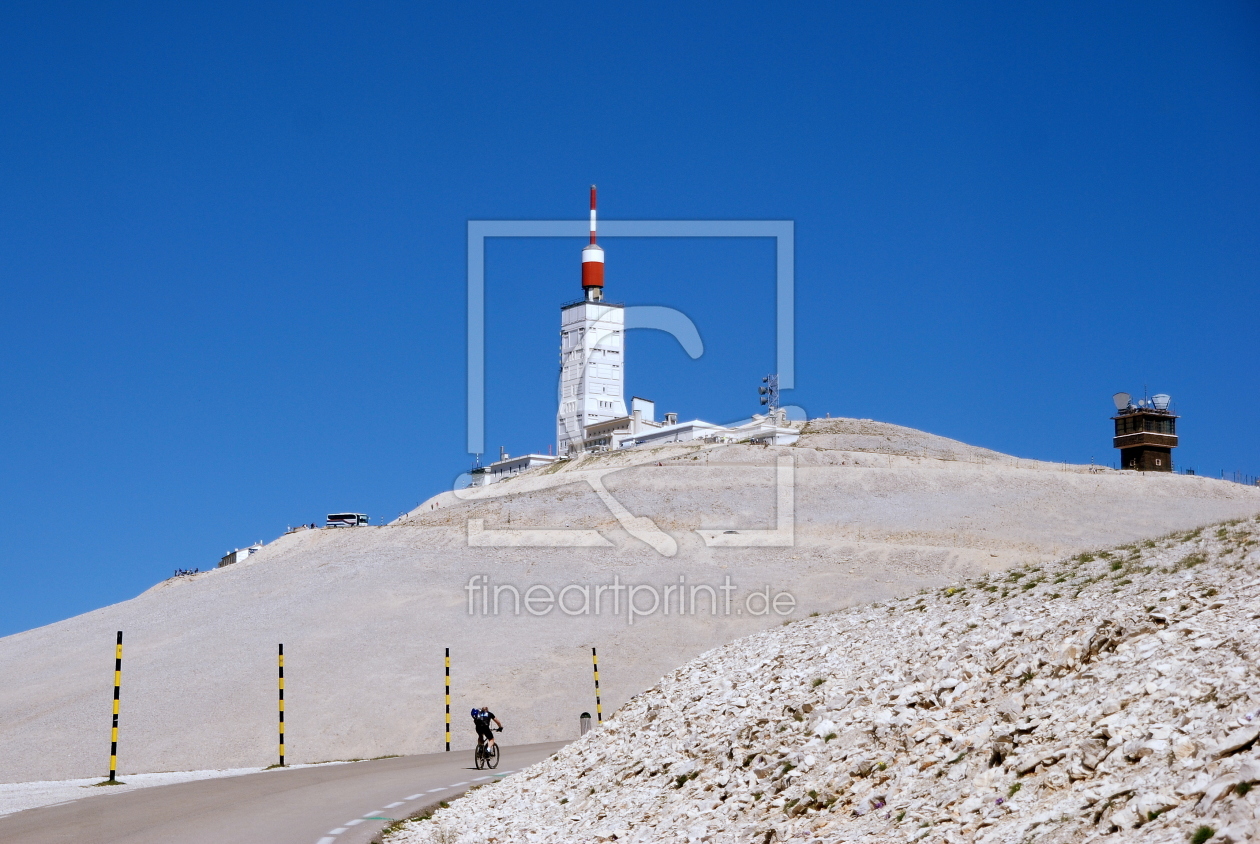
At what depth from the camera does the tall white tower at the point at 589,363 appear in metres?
135

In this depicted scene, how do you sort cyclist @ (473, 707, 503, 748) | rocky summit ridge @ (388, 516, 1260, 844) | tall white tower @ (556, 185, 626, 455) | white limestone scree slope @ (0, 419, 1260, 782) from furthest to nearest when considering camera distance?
tall white tower @ (556, 185, 626, 455) < white limestone scree slope @ (0, 419, 1260, 782) < cyclist @ (473, 707, 503, 748) < rocky summit ridge @ (388, 516, 1260, 844)

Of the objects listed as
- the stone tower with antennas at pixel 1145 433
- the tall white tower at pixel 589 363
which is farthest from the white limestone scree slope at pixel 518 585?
the tall white tower at pixel 589 363

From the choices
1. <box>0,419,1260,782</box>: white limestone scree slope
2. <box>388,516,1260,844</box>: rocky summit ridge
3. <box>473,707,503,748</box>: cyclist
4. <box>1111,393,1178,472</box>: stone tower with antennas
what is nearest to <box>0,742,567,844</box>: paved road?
<box>473,707,503,748</box>: cyclist

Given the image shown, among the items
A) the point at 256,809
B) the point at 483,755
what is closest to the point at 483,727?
the point at 483,755

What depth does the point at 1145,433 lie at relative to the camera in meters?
95.2

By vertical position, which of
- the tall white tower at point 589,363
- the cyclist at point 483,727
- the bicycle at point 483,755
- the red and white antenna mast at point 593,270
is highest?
the red and white antenna mast at point 593,270

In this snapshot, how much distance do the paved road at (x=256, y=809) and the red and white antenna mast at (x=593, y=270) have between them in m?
126

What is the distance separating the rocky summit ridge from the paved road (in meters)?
0.99

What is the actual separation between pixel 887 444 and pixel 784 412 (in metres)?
11.7

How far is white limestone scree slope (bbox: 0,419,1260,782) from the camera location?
35375 mm

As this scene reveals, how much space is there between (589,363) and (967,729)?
127 metres

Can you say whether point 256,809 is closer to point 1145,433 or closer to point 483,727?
point 483,727

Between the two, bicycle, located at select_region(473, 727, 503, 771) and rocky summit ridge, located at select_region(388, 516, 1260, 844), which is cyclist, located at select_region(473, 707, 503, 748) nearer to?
bicycle, located at select_region(473, 727, 503, 771)

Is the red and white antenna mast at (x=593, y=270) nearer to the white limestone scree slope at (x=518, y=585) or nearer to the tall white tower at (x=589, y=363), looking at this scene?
the tall white tower at (x=589, y=363)
